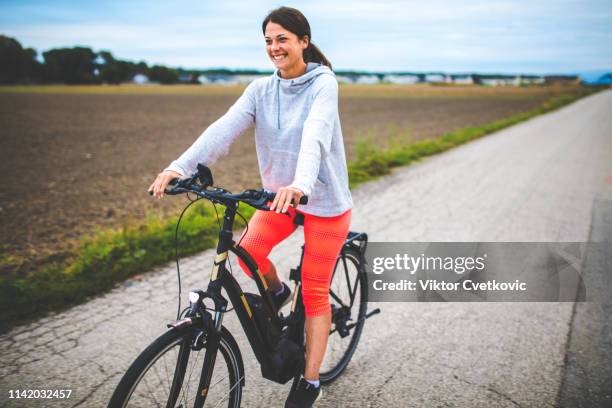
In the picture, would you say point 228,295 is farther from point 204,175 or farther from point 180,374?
point 204,175

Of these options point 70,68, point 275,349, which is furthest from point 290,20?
point 70,68

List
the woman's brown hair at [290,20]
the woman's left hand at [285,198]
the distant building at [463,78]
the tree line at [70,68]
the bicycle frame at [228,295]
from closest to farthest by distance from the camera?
the woman's left hand at [285,198] → the bicycle frame at [228,295] → the woman's brown hair at [290,20] → the tree line at [70,68] → the distant building at [463,78]

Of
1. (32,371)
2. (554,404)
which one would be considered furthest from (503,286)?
(32,371)

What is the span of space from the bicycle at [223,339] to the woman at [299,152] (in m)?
0.11

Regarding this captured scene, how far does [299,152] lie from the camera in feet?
6.47

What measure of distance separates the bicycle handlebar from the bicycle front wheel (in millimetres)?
568

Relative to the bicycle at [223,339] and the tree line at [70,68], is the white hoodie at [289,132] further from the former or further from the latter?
the tree line at [70,68]

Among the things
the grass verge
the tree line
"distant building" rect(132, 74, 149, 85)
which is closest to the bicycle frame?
the grass verge

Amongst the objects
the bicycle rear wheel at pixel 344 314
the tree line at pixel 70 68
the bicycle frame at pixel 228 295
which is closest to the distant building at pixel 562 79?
the tree line at pixel 70 68

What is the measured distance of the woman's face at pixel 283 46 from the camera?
1.95 m

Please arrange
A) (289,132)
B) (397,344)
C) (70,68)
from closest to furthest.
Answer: (289,132), (397,344), (70,68)

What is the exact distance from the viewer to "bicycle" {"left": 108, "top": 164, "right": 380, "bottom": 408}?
1.69m

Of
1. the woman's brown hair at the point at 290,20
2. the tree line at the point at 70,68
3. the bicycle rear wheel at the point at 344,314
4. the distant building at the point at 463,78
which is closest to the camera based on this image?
the woman's brown hair at the point at 290,20

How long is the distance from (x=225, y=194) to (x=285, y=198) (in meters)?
0.29
